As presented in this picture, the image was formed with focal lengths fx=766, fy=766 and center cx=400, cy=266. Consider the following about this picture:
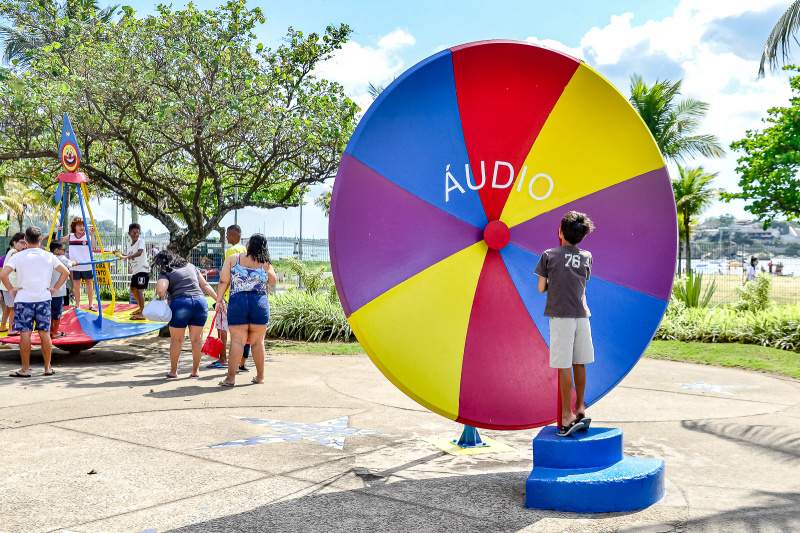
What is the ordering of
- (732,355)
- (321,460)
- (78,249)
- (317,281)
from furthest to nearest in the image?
(317,281) < (78,249) < (732,355) < (321,460)

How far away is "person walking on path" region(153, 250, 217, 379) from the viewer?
913 cm

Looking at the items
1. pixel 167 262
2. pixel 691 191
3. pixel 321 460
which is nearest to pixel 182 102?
pixel 167 262

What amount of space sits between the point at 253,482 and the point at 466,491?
1.42m

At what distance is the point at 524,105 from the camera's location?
17.9 ft

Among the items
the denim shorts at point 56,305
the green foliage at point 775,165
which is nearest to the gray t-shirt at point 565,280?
the denim shorts at point 56,305

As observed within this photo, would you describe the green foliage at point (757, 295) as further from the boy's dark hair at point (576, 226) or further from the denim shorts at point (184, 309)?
the boy's dark hair at point (576, 226)

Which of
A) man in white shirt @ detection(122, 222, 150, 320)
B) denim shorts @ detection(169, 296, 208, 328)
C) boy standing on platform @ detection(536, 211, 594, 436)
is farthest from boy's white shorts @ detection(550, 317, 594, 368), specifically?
man in white shirt @ detection(122, 222, 150, 320)

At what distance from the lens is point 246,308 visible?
864 cm

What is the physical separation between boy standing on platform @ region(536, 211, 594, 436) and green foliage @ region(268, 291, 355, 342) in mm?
8985

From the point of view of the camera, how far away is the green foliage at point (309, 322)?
45.6ft

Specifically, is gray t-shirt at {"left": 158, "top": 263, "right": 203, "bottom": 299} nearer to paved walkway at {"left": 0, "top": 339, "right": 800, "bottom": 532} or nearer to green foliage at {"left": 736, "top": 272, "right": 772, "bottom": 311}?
paved walkway at {"left": 0, "top": 339, "right": 800, "bottom": 532}

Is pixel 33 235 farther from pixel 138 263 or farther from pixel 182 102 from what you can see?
pixel 138 263

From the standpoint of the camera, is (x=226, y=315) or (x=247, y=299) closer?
(x=247, y=299)

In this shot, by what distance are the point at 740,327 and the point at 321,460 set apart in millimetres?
10957
